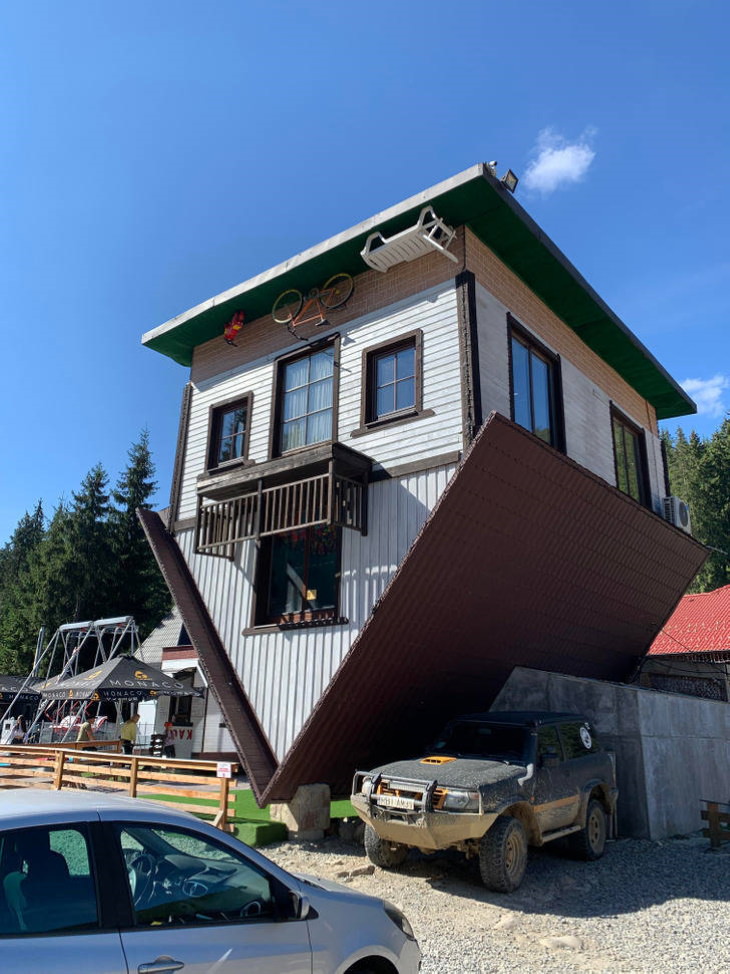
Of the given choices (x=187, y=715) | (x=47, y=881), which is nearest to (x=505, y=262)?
(x=47, y=881)

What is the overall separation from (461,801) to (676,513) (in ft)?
32.5

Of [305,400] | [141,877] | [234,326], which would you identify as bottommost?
[141,877]

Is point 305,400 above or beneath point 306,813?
above

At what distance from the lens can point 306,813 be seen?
10.4 metres

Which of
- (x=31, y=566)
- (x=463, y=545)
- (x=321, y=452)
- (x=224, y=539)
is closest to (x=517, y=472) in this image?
(x=463, y=545)

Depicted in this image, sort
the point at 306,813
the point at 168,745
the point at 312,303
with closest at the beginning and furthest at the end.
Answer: the point at 306,813, the point at 312,303, the point at 168,745

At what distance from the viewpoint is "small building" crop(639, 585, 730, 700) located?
22938 mm

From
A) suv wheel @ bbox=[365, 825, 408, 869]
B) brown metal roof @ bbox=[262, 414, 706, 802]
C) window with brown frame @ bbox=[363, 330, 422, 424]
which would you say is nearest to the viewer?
suv wheel @ bbox=[365, 825, 408, 869]

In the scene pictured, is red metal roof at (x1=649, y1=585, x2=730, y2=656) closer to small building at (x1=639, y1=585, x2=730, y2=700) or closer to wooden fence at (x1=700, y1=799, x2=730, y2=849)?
small building at (x1=639, y1=585, x2=730, y2=700)

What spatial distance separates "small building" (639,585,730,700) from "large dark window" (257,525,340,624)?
14.7 metres

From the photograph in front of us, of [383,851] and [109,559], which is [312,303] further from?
[109,559]

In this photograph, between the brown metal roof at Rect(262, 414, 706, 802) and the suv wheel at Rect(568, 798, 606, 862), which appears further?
the brown metal roof at Rect(262, 414, 706, 802)

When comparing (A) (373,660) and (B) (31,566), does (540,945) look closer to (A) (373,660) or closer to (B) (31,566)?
(A) (373,660)

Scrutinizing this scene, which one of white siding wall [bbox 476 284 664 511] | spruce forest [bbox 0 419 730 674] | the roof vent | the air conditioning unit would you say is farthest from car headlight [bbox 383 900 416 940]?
spruce forest [bbox 0 419 730 674]
